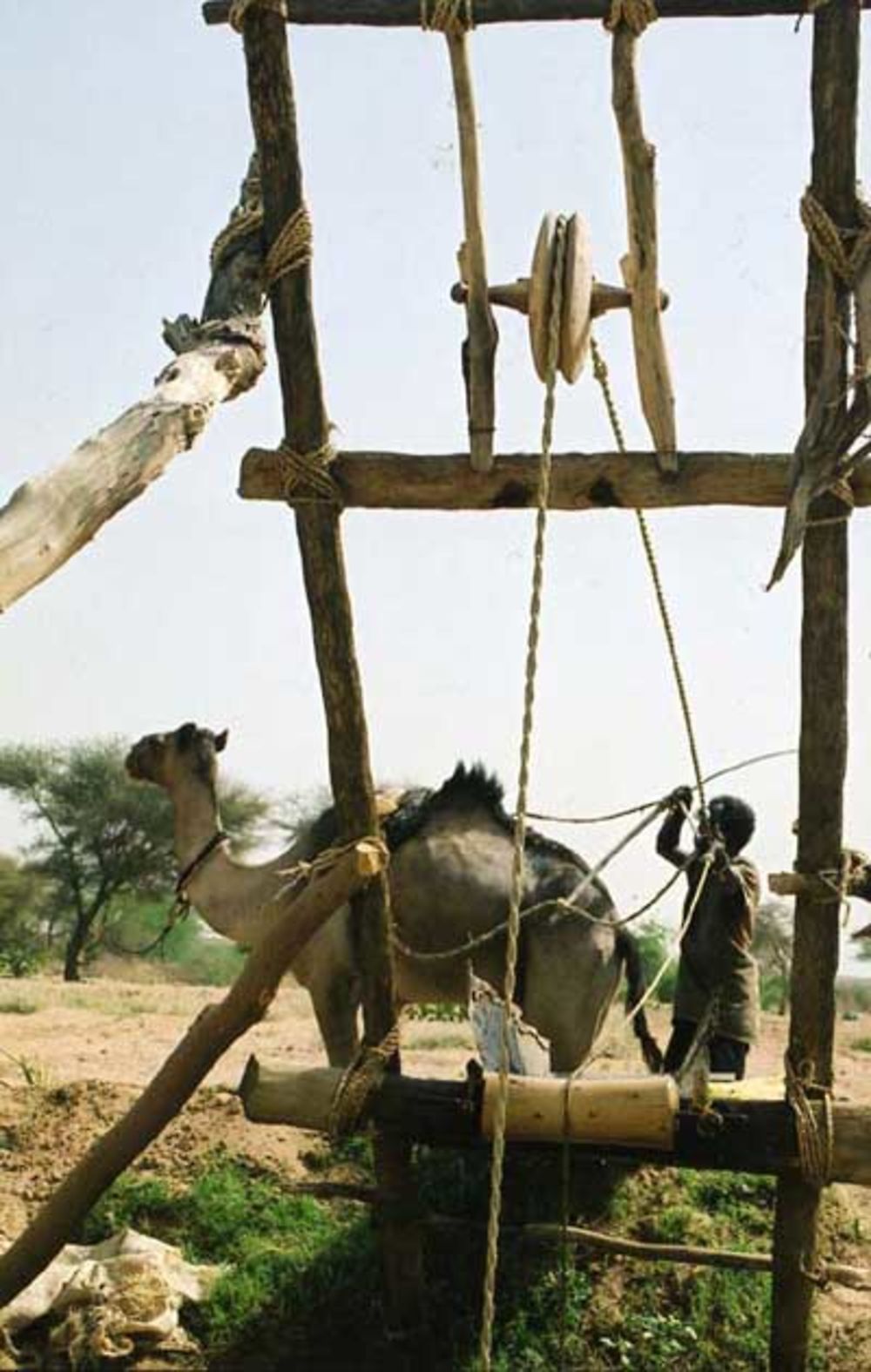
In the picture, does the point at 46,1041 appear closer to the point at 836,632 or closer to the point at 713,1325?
the point at 713,1325

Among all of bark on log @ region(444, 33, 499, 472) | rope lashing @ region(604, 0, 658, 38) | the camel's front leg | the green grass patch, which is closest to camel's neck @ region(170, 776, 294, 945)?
the camel's front leg

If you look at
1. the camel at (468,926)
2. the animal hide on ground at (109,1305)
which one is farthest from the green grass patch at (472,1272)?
the camel at (468,926)

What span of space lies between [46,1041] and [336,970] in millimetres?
4127

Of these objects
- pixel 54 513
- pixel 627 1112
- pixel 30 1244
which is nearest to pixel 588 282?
pixel 54 513

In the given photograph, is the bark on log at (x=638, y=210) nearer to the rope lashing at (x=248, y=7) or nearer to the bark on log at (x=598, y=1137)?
the rope lashing at (x=248, y=7)

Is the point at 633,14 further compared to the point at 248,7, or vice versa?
the point at 248,7

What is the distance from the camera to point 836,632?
604cm

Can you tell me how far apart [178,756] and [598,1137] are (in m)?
5.26

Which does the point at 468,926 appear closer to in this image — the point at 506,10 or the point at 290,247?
the point at 290,247

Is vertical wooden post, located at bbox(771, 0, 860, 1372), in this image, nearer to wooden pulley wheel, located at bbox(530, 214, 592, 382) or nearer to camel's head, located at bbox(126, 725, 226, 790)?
wooden pulley wheel, located at bbox(530, 214, 592, 382)

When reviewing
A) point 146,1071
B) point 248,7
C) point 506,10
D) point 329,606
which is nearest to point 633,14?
point 506,10

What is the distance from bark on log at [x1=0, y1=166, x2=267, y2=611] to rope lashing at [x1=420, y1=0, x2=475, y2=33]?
0.93 m

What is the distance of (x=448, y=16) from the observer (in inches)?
238

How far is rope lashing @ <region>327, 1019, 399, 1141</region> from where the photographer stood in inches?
254
